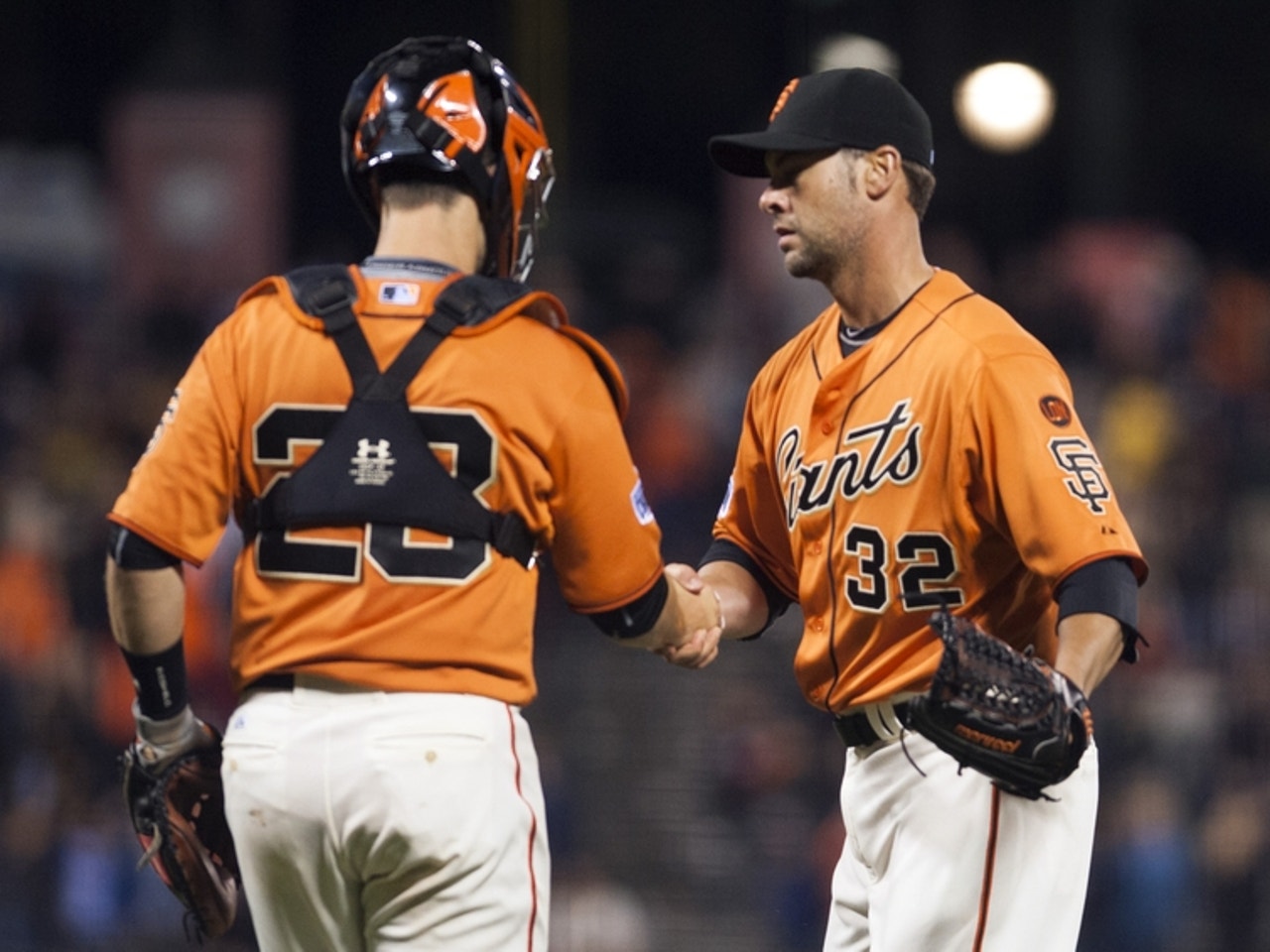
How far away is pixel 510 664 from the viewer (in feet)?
10.8

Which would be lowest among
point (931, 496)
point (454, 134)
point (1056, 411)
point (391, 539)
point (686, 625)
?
point (686, 625)

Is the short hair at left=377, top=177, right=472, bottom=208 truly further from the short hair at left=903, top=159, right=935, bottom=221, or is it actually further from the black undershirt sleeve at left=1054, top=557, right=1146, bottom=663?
the black undershirt sleeve at left=1054, top=557, right=1146, bottom=663

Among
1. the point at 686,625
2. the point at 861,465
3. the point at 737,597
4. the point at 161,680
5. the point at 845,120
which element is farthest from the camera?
the point at 737,597

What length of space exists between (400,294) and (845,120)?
127cm

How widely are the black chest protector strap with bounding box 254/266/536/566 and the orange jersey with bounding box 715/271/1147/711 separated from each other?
997 millimetres

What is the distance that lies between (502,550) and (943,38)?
11949mm

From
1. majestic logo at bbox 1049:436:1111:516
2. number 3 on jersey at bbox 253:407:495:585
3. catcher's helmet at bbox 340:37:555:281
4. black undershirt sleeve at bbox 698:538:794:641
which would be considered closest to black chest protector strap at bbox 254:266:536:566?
number 3 on jersey at bbox 253:407:495:585

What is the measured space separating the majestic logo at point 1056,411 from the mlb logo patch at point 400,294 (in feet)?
4.06

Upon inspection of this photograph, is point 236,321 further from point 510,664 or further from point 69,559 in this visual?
point 69,559

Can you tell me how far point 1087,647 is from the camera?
3.52 meters

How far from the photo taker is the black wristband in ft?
11.0

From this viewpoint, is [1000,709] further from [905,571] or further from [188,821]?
[188,821]

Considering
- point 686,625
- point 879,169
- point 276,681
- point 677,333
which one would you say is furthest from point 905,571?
point 677,333

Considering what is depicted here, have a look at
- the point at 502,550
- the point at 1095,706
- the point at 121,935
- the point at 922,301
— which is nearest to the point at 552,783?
the point at 121,935
